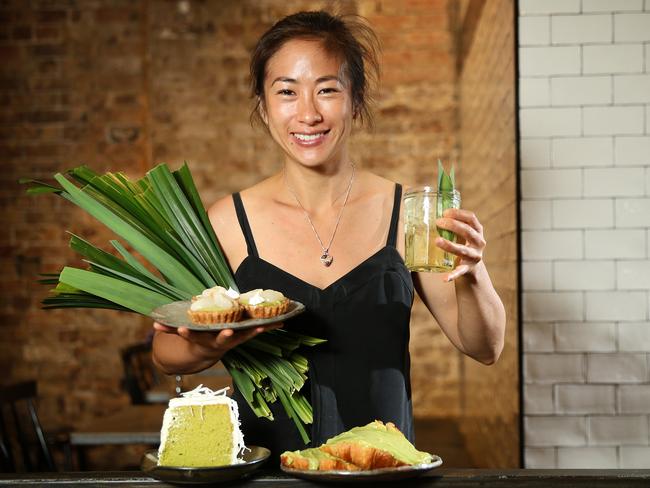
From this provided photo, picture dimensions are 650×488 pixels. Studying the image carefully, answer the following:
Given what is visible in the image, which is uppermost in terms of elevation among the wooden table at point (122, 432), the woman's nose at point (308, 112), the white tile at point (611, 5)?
the white tile at point (611, 5)

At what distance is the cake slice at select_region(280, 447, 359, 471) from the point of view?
114 cm

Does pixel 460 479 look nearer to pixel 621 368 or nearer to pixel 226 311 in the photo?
pixel 226 311

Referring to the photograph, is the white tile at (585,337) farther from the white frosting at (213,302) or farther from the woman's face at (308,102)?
the white frosting at (213,302)

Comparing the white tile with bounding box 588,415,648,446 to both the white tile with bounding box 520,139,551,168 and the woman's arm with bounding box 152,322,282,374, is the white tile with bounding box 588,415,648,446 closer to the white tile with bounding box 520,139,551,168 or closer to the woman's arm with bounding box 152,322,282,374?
the white tile with bounding box 520,139,551,168

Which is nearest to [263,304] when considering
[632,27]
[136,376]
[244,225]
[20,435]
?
[244,225]

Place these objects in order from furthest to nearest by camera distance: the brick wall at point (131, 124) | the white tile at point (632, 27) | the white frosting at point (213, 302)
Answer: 1. the brick wall at point (131, 124)
2. the white tile at point (632, 27)
3. the white frosting at point (213, 302)

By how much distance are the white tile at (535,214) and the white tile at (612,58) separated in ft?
1.62

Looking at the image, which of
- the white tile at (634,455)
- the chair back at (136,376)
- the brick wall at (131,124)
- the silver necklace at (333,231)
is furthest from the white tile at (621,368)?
the brick wall at (131,124)

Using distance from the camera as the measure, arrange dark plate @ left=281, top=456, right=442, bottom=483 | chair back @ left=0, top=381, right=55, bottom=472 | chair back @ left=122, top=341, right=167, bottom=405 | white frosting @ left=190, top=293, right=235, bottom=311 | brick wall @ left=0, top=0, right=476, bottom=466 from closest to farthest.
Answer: dark plate @ left=281, top=456, right=442, bottom=483 < white frosting @ left=190, top=293, right=235, bottom=311 < chair back @ left=0, top=381, right=55, bottom=472 < chair back @ left=122, top=341, right=167, bottom=405 < brick wall @ left=0, top=0, right=476, bottom=466

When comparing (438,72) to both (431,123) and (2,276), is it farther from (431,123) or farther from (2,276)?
(2,276)

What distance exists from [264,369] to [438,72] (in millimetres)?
4401

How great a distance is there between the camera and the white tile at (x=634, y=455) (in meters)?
2.77

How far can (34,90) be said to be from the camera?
548cm

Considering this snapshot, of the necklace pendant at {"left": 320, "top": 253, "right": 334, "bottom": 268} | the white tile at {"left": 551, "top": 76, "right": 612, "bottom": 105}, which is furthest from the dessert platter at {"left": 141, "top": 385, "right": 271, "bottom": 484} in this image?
the white tile at {"left": 551, "top": 76, "right": 612, "bottom": 105}
